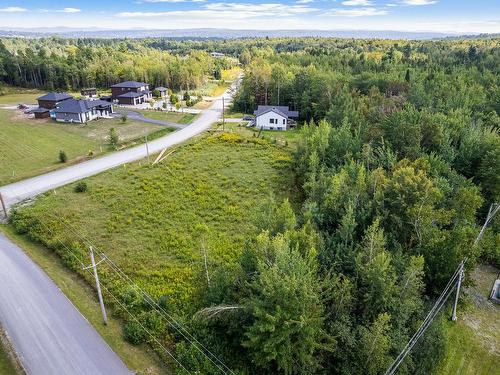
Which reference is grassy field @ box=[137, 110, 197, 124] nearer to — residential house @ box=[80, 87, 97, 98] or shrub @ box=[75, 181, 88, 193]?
residential house @ box=[80, 87, 97, 98]

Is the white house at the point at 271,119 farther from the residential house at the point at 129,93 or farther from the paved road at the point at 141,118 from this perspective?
the residential house at the point at 129,93

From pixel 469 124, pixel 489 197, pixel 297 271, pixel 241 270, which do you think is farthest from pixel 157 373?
pixel 469 124

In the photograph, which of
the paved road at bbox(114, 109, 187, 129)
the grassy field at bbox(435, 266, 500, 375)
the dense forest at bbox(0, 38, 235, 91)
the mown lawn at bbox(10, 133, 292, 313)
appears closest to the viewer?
the grassy field at bbox(435, 266, 500, 375)

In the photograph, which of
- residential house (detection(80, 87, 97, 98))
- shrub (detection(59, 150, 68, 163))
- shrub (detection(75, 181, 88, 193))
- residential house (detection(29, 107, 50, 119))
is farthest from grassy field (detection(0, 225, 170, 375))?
residential house (detection(80, 87, 97, 98))

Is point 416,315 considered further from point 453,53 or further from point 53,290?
point 453,53

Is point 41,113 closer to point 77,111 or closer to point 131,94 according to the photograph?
point 77,111

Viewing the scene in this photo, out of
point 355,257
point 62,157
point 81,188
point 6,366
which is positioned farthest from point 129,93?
point 355,257
